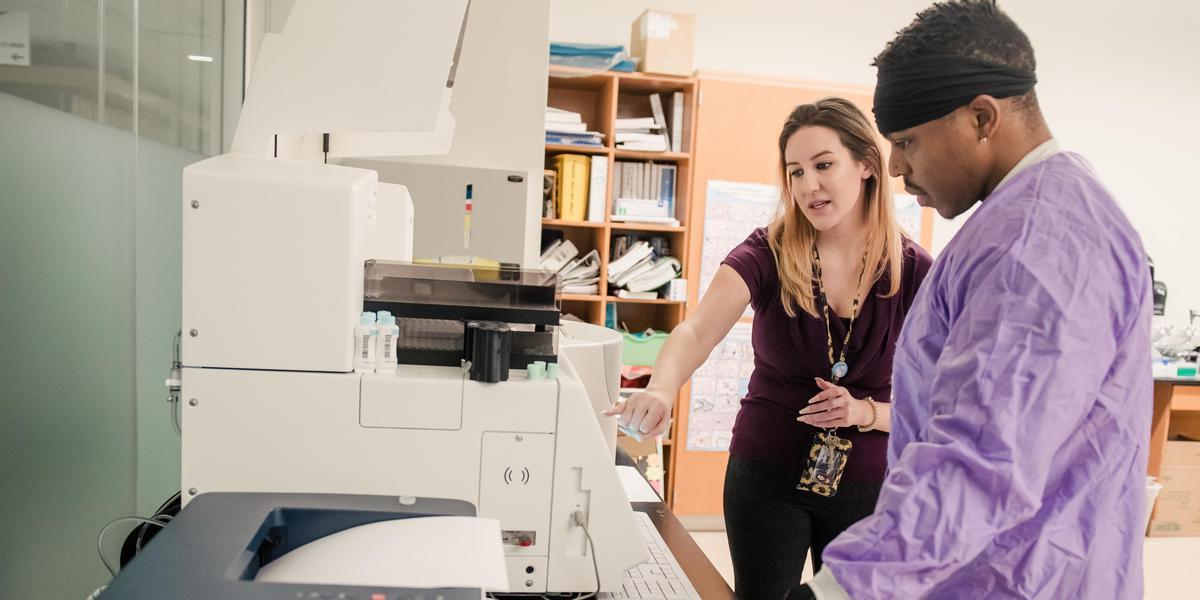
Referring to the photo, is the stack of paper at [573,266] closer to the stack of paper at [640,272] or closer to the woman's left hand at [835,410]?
the stack of paper at [640,272]

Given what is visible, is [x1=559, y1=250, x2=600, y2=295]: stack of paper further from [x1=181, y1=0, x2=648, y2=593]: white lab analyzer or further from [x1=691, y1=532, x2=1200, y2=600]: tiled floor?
[x1=181, y1=0, x2=648, y2=593]: white lab analyzer

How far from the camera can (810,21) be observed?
397cm

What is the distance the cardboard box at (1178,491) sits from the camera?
3855 millimetres

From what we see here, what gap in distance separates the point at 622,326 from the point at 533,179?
1.38 m

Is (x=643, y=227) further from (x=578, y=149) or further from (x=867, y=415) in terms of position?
(x=867, y=415)

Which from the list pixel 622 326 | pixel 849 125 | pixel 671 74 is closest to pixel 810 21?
pixel 671 74

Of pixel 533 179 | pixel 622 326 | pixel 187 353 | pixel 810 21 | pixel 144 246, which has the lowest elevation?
pixel 622 326

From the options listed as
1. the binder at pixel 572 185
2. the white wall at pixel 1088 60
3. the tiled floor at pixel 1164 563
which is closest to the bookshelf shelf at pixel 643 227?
the binder at pixel 572 185

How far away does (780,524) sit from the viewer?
4.63ft

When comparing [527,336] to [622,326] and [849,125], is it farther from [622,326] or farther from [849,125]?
[622,326]

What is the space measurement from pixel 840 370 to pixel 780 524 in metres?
0.31

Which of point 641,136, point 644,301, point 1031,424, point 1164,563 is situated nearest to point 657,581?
point 1031,424

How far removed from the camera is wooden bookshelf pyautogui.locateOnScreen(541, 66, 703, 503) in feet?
11.4

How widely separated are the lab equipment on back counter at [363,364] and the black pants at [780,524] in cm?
55
